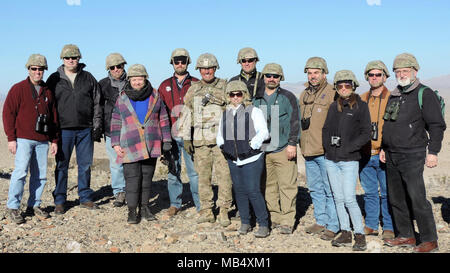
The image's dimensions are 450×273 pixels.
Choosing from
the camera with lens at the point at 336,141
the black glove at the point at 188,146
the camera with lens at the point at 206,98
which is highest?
the camera with lens at the point at 206,98

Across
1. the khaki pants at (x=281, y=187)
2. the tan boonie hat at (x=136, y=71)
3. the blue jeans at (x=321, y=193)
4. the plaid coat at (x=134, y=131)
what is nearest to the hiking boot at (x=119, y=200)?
the plaid coat at (x=134, y=131)

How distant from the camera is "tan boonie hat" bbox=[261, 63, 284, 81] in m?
5.72

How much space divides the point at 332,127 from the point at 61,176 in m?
4.67

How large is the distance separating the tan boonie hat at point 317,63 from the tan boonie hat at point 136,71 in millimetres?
2438

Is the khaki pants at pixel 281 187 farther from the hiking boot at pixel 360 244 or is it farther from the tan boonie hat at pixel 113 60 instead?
the tan boonie hat at pixel 113 60

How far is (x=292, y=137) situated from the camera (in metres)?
5.72

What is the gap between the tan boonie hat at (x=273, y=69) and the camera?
5.72m

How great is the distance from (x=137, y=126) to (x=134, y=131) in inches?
3.6

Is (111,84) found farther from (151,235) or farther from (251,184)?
(251,184)

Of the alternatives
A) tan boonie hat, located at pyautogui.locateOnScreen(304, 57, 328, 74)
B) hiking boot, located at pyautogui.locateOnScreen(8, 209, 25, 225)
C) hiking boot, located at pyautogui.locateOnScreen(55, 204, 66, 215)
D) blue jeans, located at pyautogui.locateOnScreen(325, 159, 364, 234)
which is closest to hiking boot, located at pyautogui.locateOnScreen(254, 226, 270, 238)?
blue jeans, located at pyautogui.locateOnScreen(325, 159, 364, 234)

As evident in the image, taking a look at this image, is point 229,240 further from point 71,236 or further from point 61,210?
point 61,210

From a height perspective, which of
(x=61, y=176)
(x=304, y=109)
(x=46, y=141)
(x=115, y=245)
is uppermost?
(x=304, y=109)
